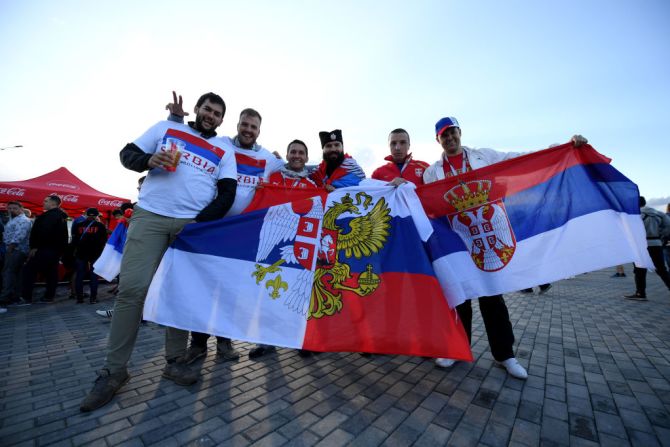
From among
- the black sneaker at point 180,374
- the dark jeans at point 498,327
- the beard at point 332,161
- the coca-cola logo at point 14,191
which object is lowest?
the black sneaker at point 180,374

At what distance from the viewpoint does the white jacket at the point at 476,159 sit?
333 cm

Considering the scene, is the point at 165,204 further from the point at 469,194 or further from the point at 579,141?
the point at 579,141

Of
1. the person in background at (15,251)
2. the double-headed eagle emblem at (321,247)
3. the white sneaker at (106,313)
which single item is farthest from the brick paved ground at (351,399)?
the person in background at (15,251)

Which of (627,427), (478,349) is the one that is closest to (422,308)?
(627,427)

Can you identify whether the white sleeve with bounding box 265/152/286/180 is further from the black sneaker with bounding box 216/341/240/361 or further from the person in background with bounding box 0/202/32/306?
the person in background with bounding box 0/202/32/306

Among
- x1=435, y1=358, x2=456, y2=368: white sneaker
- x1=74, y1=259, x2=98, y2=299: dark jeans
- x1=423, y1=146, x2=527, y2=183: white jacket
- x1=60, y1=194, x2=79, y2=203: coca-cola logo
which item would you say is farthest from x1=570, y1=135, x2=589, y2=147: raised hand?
x1=60, y1=194, x2=79, y2=203: coca-cola logo

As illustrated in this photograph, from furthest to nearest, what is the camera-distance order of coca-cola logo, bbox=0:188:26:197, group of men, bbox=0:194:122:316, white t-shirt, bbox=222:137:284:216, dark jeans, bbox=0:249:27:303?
coca-cola logo, bbox=0:188:26:197, group of men, bbox=0:194:122:316, dark jeans, bbox=0:249:27:303, white t-shirt, bbox=222:137:284:216

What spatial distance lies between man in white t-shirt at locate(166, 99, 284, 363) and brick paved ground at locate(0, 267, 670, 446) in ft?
0.53

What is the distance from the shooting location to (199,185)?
110 inches

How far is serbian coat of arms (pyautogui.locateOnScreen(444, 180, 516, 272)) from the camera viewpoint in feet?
9.53

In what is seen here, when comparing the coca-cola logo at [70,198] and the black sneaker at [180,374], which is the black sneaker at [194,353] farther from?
the coca-cola logo at [70,198]

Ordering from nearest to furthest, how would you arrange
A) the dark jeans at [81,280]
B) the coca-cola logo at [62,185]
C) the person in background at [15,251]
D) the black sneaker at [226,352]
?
1. the black sneaker at [226,352]
2. the person in background at [15,251]
3. the dark jeans at [81,280]
4. the coca-cola logo at [62,185]

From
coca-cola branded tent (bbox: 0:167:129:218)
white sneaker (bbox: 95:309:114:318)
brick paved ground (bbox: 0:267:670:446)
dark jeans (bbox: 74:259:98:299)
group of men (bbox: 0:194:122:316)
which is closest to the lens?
brick paved ground (bbox: 0:267:670:446)

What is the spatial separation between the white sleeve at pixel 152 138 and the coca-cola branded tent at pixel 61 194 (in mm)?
9404
